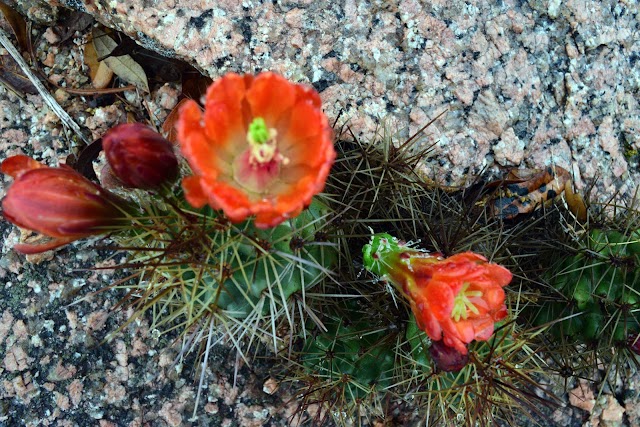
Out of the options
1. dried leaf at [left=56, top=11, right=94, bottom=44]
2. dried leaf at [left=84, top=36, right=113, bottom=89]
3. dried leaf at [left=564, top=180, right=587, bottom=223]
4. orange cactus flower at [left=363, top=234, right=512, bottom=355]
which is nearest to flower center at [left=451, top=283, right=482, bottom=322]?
orange cactus flower at [left=363, top=234, right=512, bottom=355]

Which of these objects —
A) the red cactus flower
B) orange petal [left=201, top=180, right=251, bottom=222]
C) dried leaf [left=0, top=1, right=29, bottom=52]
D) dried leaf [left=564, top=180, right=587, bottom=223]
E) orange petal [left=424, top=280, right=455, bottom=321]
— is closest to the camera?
orange petal [left=201, top=180, right=251, bottom=222]

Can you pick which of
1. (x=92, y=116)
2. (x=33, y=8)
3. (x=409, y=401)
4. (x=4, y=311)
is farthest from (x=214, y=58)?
(x=409, y=401)

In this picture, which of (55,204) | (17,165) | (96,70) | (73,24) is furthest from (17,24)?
(55,204)

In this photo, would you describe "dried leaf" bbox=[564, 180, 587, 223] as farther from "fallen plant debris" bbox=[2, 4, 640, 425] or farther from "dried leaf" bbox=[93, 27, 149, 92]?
"dried leaf" bbox=[93, 27, 149, 92]

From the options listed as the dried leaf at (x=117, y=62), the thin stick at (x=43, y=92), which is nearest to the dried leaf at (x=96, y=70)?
the dried leaf at (x=117, y=62)

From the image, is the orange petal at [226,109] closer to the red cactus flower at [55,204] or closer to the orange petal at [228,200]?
the orange petal at [228,200]

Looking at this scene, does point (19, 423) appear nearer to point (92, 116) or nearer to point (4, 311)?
point (4, 311)
